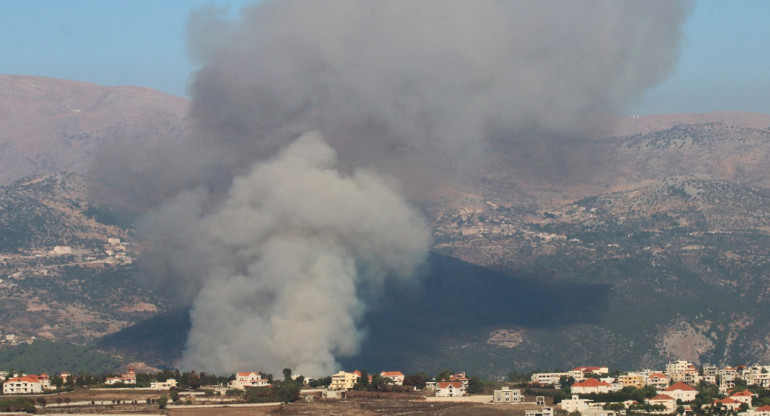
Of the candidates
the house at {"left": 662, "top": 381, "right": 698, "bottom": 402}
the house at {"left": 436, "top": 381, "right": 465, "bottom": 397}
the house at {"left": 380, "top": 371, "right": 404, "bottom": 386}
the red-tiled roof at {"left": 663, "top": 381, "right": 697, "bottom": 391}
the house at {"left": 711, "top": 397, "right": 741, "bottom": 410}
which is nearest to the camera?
the house at {"left": 711, "top": 397, "right": 741, "bottom": 410}

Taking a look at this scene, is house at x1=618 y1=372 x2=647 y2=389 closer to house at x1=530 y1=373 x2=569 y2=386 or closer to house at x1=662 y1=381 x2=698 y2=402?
house at x1=530 y1=373 x2=569 y2=386

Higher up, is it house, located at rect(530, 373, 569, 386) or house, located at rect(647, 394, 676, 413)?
house, located at rect(530, 373, 569, 386)

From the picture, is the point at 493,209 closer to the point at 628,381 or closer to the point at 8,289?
the point at 8,289

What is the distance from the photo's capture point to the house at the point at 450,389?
317 ft

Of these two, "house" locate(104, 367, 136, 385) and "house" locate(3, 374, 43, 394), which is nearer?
"house" locate(3, 374, 43, 394)

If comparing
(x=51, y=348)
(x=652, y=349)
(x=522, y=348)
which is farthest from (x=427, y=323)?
(x=51, y=348)

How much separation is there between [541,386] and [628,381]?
16.9ft

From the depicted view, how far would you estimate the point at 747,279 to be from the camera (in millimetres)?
154000

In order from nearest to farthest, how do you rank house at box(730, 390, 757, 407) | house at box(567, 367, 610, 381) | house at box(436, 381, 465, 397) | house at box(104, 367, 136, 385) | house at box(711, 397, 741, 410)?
house at box(711, 397, 741, 410) < house at box(730, 390, 757, 407) < house at box(436, 381, 465, 397) < house at box(104, 367, 136, 385) < house at box(567, 367, 610, 381)

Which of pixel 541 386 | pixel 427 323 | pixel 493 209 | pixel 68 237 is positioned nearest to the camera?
pixel 541 386

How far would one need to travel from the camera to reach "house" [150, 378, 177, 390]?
96.6 m

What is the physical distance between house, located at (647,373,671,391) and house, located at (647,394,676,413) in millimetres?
9901

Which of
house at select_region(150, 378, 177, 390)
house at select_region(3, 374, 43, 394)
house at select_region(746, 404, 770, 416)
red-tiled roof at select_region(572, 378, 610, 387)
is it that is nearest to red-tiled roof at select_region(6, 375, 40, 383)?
house at select_region(3, 374, 43, 394)

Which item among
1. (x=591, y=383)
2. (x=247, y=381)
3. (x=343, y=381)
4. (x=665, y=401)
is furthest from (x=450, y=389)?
(x=665, y=401)
